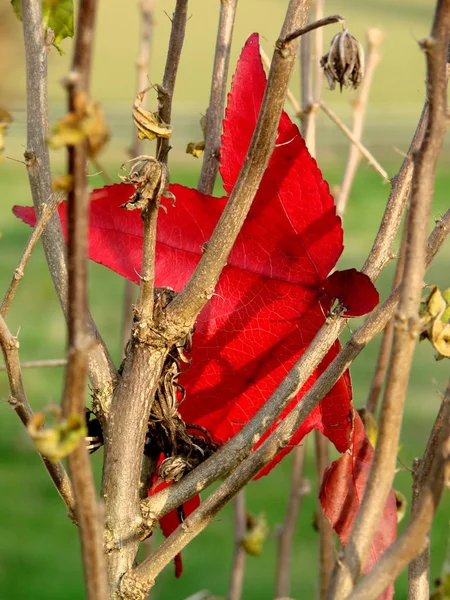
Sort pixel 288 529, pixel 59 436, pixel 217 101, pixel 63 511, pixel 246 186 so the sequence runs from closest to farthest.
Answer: pixel 59 436
pixel 246 186
pixel 217 101
pixel 288 529
pixel 63 511

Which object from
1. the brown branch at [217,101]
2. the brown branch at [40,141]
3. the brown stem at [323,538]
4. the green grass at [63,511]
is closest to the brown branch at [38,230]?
the brown branch at [40,141]

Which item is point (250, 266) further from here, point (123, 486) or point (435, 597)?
point (435, 597)

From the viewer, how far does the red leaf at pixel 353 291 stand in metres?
0.41

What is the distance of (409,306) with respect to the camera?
0.31 m

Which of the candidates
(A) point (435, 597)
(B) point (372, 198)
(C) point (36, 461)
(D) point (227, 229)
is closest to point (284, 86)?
(D) point (227, 229)

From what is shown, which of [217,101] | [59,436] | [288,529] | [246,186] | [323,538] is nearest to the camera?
[59,436]

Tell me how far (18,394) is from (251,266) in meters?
0.14

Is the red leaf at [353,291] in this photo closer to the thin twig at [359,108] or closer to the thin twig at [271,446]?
the thin twig at [271,446]

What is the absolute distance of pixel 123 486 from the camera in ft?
1.36

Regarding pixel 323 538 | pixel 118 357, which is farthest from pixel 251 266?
pixel 118 357

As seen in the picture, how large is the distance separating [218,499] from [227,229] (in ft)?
0.44

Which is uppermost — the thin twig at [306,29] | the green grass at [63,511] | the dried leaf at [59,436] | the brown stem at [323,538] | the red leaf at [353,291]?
→ the thin twig at [306,29]

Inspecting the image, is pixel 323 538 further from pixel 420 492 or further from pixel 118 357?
pixel 118 357

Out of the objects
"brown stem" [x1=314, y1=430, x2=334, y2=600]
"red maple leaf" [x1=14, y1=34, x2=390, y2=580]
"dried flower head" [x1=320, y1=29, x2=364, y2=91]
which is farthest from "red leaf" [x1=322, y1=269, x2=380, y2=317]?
"brown stem" [x1=314, y1=430, x2=334, y2=600]
